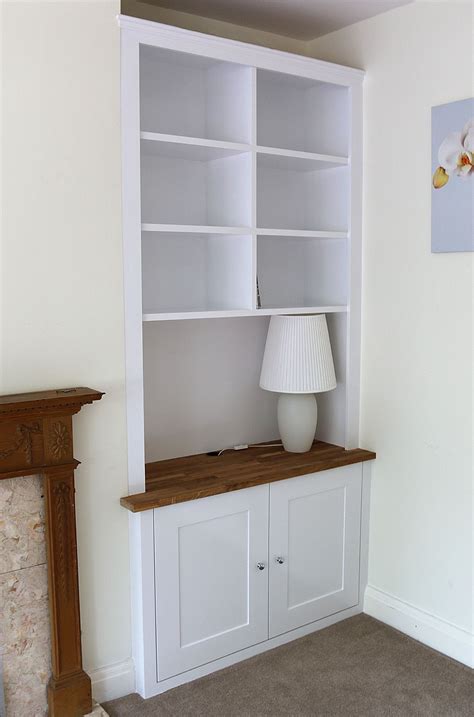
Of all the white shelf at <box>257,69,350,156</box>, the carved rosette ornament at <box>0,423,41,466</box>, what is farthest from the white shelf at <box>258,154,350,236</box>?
the carved rosette ornament at <box>0,423,41,466</box>

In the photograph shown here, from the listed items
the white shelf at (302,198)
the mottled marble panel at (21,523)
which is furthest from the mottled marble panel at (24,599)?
the white shelf at (302,198)

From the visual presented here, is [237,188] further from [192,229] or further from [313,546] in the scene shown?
[313,546]

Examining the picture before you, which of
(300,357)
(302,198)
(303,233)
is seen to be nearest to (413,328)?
(300,357)

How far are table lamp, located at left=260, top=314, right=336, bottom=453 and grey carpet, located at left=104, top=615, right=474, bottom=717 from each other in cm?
81

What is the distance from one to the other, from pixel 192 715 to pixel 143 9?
8.40ft

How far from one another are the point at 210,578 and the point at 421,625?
3.00 feet

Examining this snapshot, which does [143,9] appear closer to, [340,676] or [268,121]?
[268,121]

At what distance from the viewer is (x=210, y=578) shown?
264 centimetres

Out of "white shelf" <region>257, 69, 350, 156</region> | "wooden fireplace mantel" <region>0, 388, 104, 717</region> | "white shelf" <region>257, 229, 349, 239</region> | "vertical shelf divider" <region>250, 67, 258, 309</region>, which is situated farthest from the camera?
"white shelf" <region>257, 69, 350, 156</region>

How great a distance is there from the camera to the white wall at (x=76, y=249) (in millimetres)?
2164

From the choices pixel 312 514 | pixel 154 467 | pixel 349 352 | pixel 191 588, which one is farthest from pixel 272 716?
pixel 349 352

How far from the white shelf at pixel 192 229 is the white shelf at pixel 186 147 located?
0.28 metres

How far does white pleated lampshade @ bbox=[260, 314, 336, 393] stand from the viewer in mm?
2867

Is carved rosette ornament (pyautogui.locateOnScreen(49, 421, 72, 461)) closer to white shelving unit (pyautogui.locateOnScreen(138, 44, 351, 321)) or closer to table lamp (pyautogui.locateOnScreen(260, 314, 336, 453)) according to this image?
white shelving unit (pyautogui.locateOnScreen(138, 44, 351, 321))
